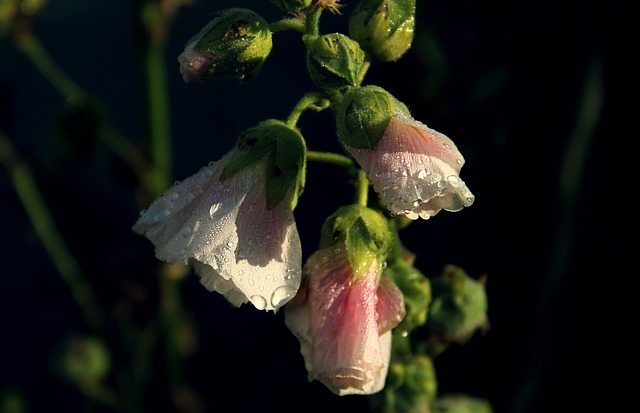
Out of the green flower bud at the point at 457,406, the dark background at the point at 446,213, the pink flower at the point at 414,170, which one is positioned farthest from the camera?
the dark background at the point at 446,213

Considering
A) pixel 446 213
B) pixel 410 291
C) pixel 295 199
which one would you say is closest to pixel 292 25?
pixel 295 199

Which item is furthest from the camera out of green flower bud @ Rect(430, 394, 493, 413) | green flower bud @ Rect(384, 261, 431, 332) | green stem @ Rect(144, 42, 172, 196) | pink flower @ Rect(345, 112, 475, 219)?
green stem @ Rect(144, 42, 172, 196)

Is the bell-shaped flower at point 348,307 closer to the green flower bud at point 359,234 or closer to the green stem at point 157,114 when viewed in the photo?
the green flower bud at point 359,234

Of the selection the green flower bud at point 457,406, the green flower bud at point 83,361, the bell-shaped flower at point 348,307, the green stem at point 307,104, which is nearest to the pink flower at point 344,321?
the bell-shaped flower at point 348,307

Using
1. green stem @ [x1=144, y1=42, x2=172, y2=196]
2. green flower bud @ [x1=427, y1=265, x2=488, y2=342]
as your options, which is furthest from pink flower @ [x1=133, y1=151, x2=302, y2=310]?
green stem @ [x1=144, y1=42, x2=172, y2=196]

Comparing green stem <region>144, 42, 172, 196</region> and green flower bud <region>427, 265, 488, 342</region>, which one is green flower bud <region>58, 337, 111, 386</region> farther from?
green flower bud <region>427, 265, 488, 342</region>

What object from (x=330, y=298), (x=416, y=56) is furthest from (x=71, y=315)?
(x=330, y=298)

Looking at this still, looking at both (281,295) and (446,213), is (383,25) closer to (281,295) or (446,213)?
(281,295)

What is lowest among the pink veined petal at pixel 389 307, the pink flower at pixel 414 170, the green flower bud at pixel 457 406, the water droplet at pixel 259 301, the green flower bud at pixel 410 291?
the green flower bud at pixel 457 406
